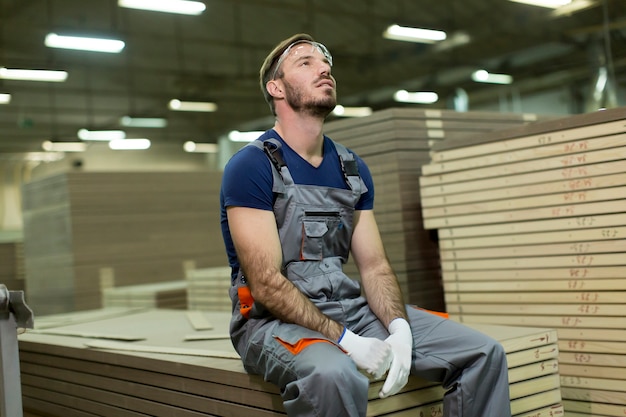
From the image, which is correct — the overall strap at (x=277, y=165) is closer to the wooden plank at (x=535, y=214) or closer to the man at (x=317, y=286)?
the man at (x=317, y=286)

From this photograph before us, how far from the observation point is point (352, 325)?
3.37 meters

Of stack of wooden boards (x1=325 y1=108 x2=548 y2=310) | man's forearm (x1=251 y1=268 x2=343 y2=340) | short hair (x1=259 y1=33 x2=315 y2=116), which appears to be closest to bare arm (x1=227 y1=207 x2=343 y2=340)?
man's forearm (x1=251 y1=268 x2=343 y2=340)

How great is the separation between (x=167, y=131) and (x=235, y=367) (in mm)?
24773

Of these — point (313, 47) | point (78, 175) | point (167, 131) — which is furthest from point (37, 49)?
point (313, 47)

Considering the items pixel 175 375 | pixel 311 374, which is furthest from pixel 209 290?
pixel 311 374

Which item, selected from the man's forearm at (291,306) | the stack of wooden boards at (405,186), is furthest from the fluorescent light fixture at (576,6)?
the man's forearm at (291,306)

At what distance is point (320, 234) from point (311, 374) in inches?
30.3

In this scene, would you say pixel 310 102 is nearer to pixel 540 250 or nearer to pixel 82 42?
pixel 540 250

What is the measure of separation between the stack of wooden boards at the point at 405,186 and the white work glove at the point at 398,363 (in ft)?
8.24

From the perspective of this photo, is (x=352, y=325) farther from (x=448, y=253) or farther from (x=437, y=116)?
(x=437, y=116)

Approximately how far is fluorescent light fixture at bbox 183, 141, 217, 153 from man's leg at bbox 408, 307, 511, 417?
84.2 ft

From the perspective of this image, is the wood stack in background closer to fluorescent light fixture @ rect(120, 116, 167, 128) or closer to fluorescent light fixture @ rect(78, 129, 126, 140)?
fluorescent light fixture @ rect(78, 129, 126, 140)

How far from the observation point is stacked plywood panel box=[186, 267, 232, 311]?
24.4ft

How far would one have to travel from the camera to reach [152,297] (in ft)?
25.8
